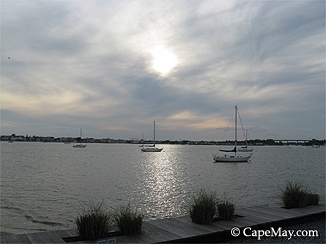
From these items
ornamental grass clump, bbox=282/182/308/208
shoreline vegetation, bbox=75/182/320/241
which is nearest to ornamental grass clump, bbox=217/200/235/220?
shoreline vegetation, bbox=75/182/320/241

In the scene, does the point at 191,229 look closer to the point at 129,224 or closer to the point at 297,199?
the point at 129,224

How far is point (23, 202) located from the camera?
1916cm

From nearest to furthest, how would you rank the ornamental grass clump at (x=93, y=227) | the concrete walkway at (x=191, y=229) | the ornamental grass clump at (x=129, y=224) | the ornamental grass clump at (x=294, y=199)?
the concrete walkway at (x=191, y=229), the ornamental grass clump at (x=93, y=227), the ornamental grass clump at (x=129, y=224), the ornamental grass clump at (x=294, y=199)

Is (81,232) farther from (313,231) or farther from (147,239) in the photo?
(313,231)

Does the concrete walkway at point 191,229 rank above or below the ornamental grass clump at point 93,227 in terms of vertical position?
below

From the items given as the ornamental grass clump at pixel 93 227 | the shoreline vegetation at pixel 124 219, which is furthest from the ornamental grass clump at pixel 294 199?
the ornamental grass clump at pixel 93 227

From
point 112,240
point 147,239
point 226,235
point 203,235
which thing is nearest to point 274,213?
point 226,235

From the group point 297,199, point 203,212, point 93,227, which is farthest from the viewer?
point 297,199

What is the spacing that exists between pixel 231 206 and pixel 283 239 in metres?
1.55

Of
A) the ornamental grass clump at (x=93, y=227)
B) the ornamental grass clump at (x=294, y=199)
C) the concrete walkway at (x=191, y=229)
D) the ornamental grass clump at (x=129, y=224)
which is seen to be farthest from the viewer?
the ornamental grass clump at (x=294, y=199)

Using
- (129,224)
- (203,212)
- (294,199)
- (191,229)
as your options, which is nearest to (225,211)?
(203,212)

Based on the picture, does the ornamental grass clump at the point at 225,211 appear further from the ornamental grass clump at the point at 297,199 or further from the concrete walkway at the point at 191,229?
the ornamental grass clump at the point at 297,199

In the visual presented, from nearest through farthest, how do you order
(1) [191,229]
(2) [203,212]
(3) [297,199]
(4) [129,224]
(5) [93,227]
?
(5) [93,227], (4) [129,224], (1) [191,229], (2) [203,212], (3) [297,199]

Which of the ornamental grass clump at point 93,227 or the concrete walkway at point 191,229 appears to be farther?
the ornamental grass clump at point 93,227
